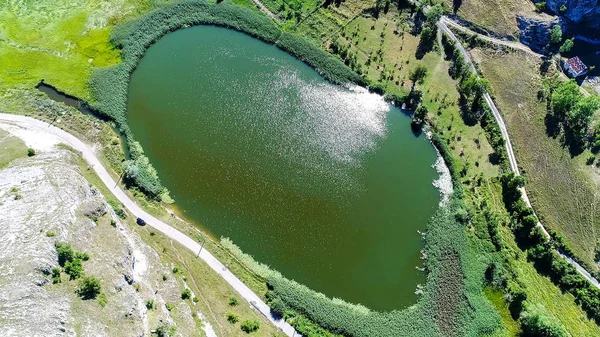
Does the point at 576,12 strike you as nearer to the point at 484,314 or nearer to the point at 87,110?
the point at 484,314

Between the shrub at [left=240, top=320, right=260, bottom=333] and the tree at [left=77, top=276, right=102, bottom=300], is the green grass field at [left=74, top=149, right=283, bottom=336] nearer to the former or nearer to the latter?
the shrub at [left=240, top=320, right=260, bottom=333]

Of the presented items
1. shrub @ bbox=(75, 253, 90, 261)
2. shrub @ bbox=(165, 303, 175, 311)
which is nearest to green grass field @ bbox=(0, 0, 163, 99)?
shrub @ bbox=(75, 253, 90, 261)

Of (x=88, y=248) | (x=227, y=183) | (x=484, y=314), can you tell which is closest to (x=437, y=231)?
(x=484, y=314)

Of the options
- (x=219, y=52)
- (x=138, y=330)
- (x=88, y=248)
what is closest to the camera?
(x=138, y=330)

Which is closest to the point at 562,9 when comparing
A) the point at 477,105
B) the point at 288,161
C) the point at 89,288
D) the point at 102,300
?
the point at 477,105

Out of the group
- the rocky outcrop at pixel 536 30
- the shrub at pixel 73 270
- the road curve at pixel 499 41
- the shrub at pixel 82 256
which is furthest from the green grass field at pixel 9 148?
the rocky outcrop at pixel 536 30

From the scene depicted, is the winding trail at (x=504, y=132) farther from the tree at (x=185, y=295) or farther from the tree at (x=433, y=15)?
the tree at (x=185, y=295)

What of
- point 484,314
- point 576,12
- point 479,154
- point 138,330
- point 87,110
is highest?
point 576,12
